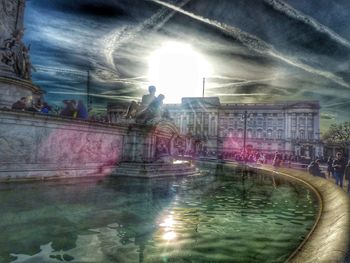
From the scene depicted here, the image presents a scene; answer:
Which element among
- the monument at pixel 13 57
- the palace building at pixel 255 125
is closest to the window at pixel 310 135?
the palace building at pixel 255 125

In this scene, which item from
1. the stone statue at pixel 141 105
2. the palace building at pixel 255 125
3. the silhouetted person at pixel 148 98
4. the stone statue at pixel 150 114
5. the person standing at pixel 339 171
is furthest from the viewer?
the palace building at pixel 255 125

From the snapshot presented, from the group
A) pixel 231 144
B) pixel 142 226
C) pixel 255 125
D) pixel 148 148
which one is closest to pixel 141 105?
pixel 148 148

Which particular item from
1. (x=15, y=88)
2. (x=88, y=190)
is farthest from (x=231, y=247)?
(x=15, y=88)

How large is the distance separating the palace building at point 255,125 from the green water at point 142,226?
73.2 metres

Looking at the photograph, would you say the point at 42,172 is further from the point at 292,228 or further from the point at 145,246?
the point at 292,228

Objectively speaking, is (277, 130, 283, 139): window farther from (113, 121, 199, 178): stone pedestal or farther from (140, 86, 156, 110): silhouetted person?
(140, 86, 156, 110): silhouetted person

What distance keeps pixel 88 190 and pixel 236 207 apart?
4.27 metres

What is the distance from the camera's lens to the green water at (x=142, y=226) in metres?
3.45

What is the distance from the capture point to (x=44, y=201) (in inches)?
236

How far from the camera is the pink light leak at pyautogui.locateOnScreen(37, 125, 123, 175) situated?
31.6ft

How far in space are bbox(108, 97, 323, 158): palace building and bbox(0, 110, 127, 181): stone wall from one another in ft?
225

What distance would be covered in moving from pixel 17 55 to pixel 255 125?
284ft

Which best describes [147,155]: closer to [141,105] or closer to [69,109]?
[141,105]

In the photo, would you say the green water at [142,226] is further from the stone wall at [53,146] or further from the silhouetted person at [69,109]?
the silhouetted person at [69,109]
